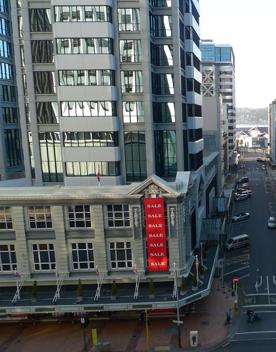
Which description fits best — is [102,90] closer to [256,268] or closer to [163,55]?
[163,55]

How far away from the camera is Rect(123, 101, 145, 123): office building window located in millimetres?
56844

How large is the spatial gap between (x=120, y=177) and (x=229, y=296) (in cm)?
2125

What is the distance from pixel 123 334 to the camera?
4581 cm

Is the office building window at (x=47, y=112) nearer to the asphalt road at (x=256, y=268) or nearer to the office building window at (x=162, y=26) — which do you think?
the office building window at (x=162, y=26)

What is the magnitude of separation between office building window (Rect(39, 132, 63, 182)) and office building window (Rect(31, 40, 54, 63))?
32.8ft

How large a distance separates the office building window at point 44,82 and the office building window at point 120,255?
2361 cm

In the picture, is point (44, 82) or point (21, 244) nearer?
point (21, 244)

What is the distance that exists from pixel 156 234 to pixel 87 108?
19926 mm

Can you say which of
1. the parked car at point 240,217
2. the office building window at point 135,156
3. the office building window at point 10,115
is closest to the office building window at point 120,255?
the office building window at point 135,156

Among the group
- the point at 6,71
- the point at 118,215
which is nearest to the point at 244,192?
the point at 6,71

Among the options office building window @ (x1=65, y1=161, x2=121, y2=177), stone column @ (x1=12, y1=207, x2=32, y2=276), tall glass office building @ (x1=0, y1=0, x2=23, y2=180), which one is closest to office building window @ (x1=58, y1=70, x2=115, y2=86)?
office building window @ (x1=65, y1=161, x2=121, y2=177)

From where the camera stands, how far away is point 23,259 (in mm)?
47688

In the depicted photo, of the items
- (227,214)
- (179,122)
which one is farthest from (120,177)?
(227,214)

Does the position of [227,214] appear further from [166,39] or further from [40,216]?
[40,216]
